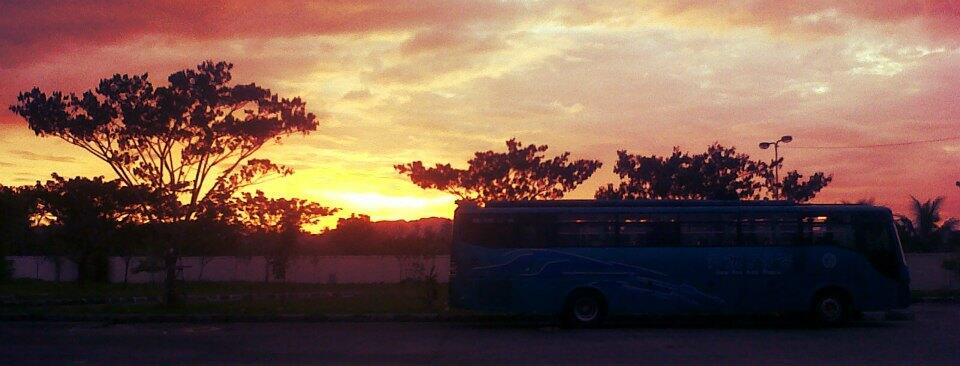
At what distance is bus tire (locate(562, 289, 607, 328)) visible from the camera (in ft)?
74.8

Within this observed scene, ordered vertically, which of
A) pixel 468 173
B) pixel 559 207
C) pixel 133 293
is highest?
pixel 468 173

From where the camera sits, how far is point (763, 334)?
20172 millimetres

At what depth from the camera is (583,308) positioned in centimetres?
2289

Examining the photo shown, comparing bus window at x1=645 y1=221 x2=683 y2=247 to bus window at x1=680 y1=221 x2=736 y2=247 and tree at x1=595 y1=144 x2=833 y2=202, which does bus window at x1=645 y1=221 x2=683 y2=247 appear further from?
tree at x1=595 y1=144 x2=833 y2=202

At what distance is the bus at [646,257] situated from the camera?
22750 mm

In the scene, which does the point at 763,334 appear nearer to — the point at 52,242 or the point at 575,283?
the point at 575,283

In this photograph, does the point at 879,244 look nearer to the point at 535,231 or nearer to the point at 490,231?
the point at 535,231

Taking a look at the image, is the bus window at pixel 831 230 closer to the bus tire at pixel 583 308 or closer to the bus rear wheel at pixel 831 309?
the bus rear wheel at pixel 831 309

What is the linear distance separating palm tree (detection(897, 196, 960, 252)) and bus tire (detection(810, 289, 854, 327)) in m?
34.5

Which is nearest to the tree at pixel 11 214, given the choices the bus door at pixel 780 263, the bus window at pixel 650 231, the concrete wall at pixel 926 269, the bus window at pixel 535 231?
the bus window at pixel 535 231

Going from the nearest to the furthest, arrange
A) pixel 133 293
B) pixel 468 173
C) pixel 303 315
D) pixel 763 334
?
pixel 763 334 < pixel 303 315 < pixel 133 293 < pixel 468 173

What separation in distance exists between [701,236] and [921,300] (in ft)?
44.8

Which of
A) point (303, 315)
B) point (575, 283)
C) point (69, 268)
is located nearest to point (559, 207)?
point (575, 283)

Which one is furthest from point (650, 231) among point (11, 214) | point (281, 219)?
point (11, 214)
